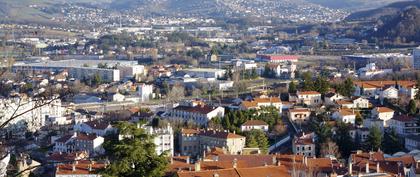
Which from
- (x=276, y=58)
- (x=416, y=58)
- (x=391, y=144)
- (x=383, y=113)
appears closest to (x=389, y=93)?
(x=383, y=113)

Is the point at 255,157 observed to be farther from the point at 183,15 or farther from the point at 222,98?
the point at 183,15

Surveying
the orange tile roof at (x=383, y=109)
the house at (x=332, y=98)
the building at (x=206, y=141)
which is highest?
the orange tile roof at (x=383, y=109)

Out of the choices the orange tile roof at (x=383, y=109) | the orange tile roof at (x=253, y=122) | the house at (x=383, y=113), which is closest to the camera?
the orange tile roof at (x=253, y=122)

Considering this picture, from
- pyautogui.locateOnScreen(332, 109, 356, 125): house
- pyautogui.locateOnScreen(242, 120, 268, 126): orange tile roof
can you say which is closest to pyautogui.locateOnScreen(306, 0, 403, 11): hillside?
pyautogui.locateOnScreen(332, 109, 356, 125): house

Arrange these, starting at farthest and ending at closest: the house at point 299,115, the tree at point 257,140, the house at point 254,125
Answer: the house at point 299,115 → the house at point 254,125 → the tree at point 257,140

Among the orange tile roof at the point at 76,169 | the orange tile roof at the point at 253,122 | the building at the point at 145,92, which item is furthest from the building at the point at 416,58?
the orange tile roof at the point at 76,169

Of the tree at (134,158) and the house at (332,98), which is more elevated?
the tree at (134,158)

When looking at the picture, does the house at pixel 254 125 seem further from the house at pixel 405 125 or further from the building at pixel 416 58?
the building at pixel 416 58
